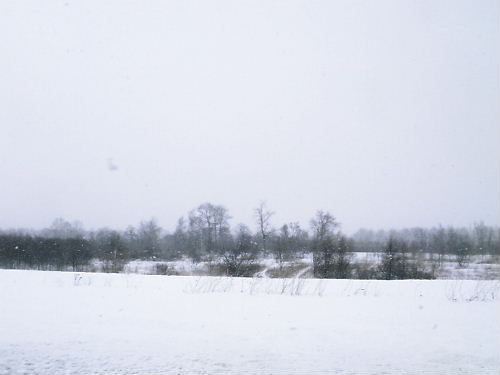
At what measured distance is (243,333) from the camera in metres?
6.24

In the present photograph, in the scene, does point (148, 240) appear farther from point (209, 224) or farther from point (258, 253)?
point (258, 253)

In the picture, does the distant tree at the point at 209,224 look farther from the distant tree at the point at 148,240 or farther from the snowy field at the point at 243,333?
the snowy field at the point at 243,333

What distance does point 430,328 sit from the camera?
6.94 meters

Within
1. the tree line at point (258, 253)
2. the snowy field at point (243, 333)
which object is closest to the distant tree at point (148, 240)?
the tree line at point (258, 253)

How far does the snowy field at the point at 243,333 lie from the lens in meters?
4.81

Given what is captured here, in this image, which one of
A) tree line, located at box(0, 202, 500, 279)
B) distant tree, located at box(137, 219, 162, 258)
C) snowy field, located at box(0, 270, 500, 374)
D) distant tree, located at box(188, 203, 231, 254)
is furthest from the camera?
distant tree, located at box(188, 203, 231, 254)

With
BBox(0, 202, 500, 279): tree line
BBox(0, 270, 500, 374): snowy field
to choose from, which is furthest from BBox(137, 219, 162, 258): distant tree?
BBox(0, 270, 500, 374): snowy field

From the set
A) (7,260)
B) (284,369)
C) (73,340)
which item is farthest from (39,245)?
(284,369)

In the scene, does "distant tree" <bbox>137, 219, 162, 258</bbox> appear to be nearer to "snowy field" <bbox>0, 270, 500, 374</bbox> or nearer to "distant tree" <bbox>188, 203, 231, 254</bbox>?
→ "distant tree" <bbox>188, 203, 231, 254</bbox>

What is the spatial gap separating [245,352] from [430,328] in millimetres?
4043

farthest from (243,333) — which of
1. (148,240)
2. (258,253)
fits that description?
(148,240)

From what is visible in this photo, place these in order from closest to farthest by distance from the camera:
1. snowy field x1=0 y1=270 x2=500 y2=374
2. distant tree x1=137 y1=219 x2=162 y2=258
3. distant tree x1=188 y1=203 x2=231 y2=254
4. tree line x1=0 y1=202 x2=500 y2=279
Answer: snowy field x1=0 y1=270 x2=500 y2=374 < tree line x1=0 y1=202 x2=500 y2=279 < distant tree x1=137 y1=219 x2=162 y2=258 < distant tree x1=188 y1=203 x2=231 y2=254

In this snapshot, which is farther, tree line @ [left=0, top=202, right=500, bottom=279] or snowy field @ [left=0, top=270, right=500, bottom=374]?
tree line @ [left=0, top=202, right=500, bottom=279]

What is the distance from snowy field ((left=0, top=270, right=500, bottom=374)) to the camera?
15.8 feet
